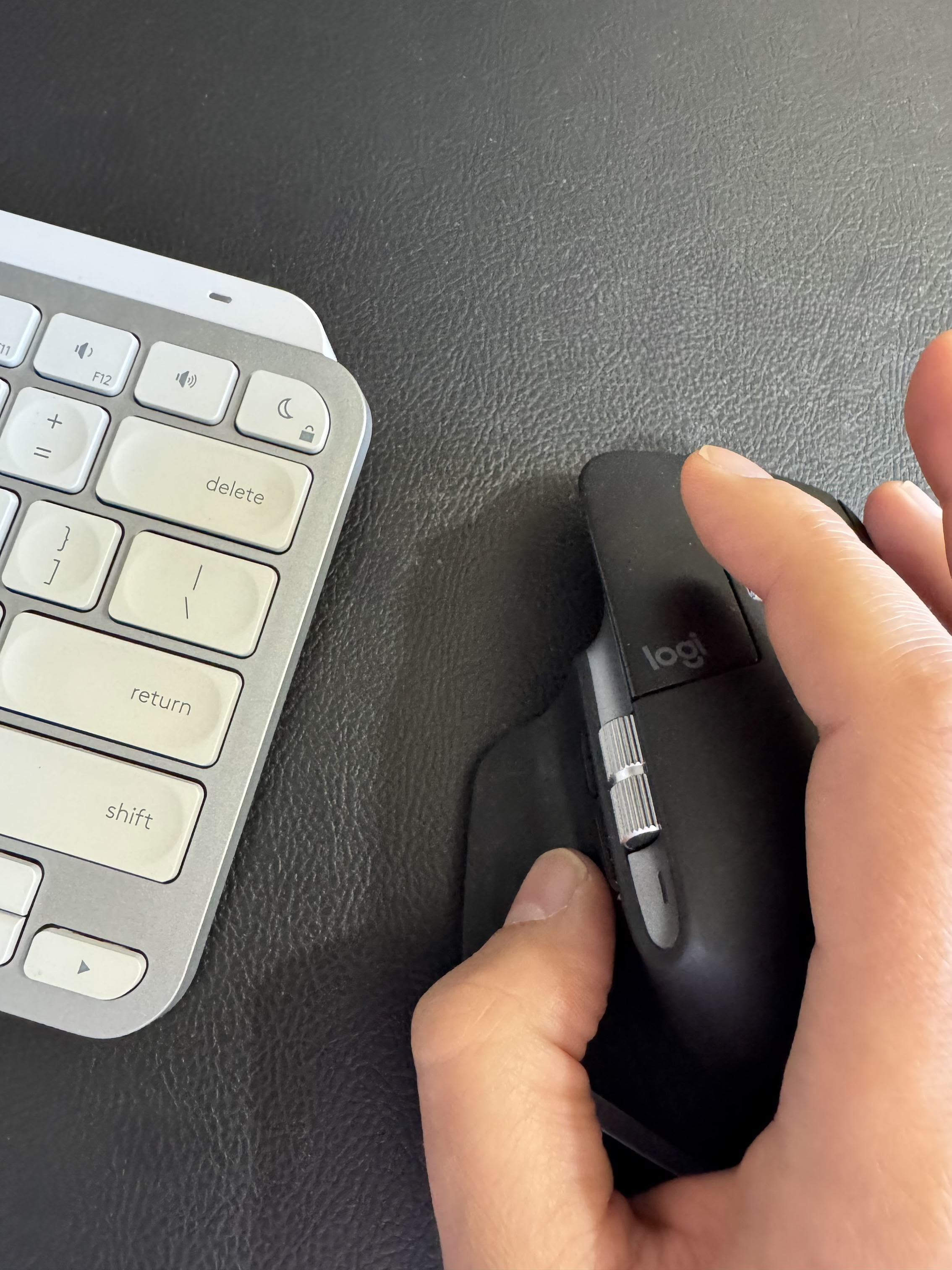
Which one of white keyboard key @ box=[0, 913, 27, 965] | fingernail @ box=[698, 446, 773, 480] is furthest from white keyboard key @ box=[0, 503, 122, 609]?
fingernail @ box=[698, 446, 773, 480]

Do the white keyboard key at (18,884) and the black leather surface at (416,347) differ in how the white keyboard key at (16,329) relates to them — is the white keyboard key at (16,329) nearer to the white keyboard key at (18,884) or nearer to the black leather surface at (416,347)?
the black leather surface at (416,347)

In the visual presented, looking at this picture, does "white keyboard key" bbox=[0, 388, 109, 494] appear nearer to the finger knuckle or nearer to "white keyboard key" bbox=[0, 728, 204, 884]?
"white keyboard key" bbox=[0, 728, 204, 884]

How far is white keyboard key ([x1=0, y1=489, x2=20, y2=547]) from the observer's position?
1.03ft

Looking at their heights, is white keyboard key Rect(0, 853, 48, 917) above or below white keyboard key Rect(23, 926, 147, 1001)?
above

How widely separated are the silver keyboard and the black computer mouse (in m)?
0.10

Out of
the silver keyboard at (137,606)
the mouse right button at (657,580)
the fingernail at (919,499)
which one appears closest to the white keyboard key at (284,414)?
the silver keyboard at (137,606)

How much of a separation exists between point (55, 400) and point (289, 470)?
0.09m

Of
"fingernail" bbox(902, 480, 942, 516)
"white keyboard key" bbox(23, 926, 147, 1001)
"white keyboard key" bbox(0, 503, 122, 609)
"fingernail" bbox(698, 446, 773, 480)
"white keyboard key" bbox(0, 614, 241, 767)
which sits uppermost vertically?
"fingernail" bbox(902, 480, 942, 516)

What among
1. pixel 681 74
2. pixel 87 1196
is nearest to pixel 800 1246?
pixel 87 1196

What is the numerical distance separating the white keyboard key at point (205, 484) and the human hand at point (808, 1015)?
151 mm

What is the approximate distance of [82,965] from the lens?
0.94ft

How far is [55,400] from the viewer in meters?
0.33

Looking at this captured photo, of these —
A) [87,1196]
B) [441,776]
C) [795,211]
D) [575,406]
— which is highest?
[795,211]

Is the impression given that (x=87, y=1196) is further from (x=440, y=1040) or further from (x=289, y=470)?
(x=289, y=470)
